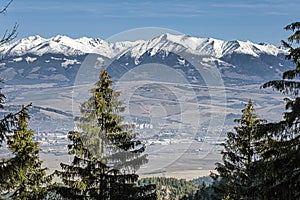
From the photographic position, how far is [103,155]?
17547 mm

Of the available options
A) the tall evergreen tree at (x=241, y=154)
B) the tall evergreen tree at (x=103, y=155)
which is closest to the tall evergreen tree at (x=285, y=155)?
the tall evergreen tree at (x=103, y=155)

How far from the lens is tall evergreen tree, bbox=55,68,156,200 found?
17.0 metres

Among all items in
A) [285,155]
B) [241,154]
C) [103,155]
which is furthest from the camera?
[241,154]

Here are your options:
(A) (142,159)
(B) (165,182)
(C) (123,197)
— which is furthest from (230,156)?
(B) (165,182)

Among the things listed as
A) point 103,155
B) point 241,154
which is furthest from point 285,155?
point 241,154

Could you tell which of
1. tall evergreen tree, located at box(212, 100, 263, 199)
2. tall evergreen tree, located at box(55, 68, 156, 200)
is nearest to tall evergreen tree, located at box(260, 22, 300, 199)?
tall evergreen tree, located at box(55, 68, 156, 200)

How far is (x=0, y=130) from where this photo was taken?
10820mm

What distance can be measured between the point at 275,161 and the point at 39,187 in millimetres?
9664

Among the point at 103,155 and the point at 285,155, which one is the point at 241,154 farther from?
the point at 285,155

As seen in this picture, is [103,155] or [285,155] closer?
[285,155]

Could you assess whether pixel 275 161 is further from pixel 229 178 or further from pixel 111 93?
pixel 229 178

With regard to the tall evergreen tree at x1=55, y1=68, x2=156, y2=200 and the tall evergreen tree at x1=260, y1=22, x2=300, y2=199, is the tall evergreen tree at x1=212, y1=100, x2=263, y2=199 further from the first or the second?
the tall evergreen tree at x1=260, y1=22, x2=300, y2=199

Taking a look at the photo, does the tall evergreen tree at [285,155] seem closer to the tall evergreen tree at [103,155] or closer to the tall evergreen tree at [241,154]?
the tall evergreen tree at [103,155]

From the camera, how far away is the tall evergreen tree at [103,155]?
17016 millimetres
